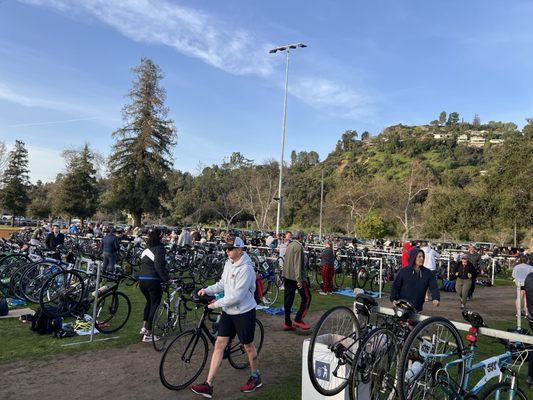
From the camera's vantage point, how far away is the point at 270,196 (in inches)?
1764

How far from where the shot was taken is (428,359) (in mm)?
3594

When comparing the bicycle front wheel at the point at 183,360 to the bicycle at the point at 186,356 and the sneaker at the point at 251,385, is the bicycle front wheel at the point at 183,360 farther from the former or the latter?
the sneaker at the point at 251,385

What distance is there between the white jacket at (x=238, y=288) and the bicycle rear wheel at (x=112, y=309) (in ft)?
11.5

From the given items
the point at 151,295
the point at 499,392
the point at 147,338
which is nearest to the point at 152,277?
the point at 151,295

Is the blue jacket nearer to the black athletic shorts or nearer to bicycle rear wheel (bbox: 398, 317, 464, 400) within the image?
the black athletic shorts

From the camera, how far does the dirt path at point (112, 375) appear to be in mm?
4863

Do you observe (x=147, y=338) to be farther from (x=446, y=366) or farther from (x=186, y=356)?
(x=446, y=366)

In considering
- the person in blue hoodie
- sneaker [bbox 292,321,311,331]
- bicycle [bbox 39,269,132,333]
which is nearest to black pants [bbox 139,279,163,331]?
bicycle [bbox 39,269,132,333]

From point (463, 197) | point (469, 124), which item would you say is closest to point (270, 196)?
point (463, 197)

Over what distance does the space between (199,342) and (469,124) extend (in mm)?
171594

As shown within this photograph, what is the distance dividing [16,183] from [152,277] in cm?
4962

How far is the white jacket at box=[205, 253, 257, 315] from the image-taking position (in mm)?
4730

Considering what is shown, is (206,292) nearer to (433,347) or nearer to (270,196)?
(433,347)

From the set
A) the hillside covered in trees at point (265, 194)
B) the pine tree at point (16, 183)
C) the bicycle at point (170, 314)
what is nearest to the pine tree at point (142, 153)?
the hillside covered in trees at point (265, 194)
